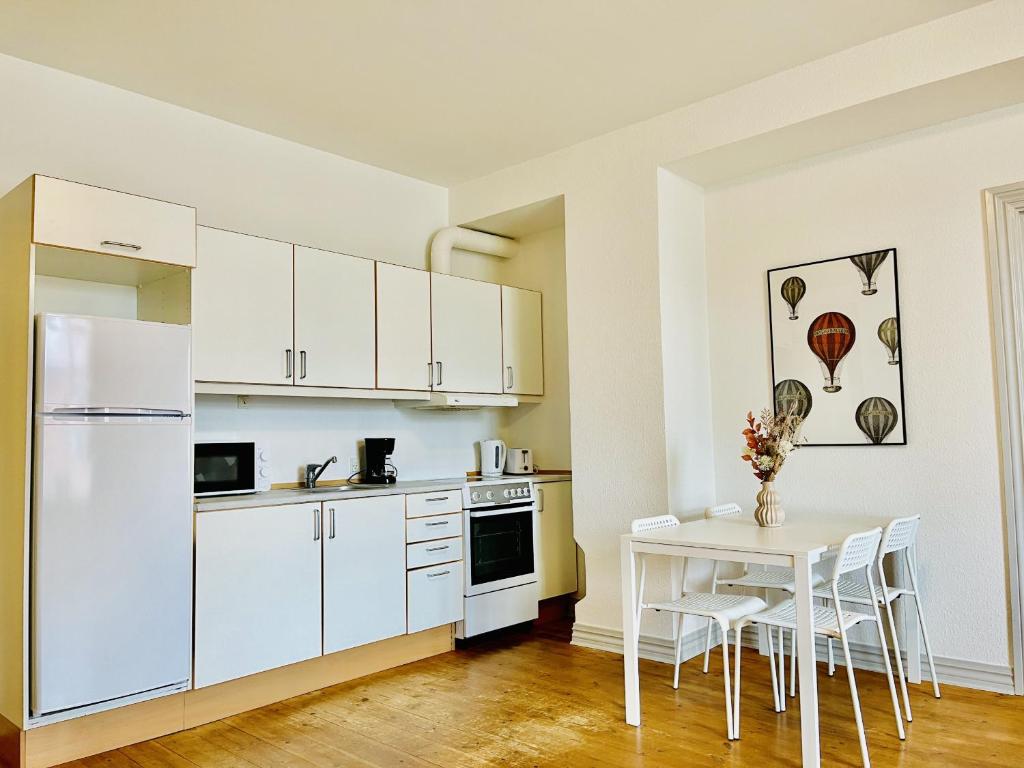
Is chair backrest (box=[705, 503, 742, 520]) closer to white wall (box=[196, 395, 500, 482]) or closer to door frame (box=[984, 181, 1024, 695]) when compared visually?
door frame (box=[984, 181, 1024, 695])

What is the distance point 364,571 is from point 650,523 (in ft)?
4.75

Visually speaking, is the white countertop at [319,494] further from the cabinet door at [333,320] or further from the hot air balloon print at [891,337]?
the hot air balloon print at [891,337]

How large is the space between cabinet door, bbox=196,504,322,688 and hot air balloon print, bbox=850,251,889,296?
2882 mm

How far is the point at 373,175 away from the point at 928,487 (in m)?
3.51

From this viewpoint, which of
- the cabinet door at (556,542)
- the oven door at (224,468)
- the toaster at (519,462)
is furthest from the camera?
the toaster at (519,462)

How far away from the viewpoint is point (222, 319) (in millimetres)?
3684

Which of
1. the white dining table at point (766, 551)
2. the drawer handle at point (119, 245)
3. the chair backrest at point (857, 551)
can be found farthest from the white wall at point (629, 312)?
the drawer handle at point (119, 245)

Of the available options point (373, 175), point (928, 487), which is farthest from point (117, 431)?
point (928, 487)

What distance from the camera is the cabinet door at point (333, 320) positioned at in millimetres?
4004

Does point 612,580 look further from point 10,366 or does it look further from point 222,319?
point 10,366

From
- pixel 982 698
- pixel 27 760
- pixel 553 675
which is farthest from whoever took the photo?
pixel 553 675

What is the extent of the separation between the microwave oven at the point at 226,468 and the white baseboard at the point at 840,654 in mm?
1975

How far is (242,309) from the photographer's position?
3.76 meters

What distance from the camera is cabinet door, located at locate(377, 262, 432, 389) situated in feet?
14.3
